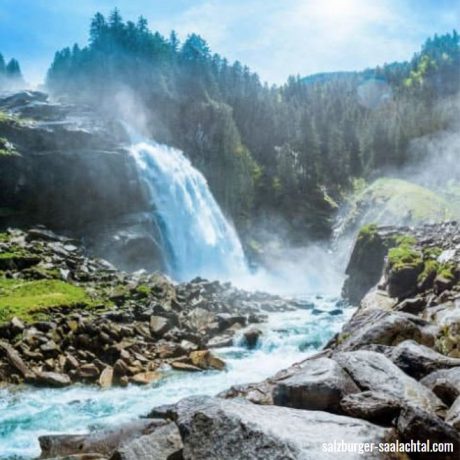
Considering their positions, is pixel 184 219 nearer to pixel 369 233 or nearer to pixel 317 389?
pixel 369 233

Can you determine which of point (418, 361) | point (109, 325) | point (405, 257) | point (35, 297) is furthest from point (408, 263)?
point (35, 297)

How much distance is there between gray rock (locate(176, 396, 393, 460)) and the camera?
236 inches

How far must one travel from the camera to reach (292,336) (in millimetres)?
26062

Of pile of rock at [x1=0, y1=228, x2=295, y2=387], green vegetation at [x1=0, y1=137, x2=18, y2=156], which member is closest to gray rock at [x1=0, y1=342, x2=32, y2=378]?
pile of rock at [x1=0, y1=228, x2=295, y2=387]

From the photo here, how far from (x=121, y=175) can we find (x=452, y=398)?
46.1 m

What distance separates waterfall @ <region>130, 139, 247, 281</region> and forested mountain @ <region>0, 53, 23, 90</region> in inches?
2983

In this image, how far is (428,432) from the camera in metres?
6.35

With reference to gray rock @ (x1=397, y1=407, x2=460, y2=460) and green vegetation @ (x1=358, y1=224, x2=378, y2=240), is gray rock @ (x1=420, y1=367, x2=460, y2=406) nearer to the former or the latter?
gray rock @ (x1=397, y1=407, x2=460, y2=460)

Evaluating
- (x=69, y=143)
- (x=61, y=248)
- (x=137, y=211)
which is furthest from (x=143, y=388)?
(x=69, y=143)

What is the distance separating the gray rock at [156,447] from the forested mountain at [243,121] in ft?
218

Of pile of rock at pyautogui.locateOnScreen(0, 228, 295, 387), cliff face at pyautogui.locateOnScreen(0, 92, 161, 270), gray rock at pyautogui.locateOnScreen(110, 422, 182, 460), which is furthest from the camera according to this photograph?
cliff face at pyautogui.locateOnScreen(0, 92, 161, 270)

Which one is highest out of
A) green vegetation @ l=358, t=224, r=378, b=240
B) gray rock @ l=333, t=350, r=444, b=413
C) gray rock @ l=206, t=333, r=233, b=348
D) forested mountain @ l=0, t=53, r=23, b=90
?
forested mountain @ l=0, t=53, r=23, b=90

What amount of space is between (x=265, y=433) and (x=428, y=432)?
2209 mm

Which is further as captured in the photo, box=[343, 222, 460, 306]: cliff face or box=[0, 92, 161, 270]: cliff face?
box=[0, 92, 161, 270]: cliff face
